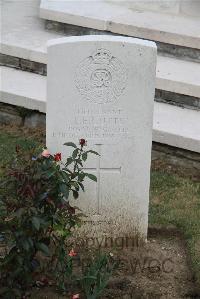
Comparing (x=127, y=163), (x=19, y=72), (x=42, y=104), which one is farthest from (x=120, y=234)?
(x=19, y=72)

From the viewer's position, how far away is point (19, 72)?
6.31 m

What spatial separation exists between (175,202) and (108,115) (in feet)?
3.60

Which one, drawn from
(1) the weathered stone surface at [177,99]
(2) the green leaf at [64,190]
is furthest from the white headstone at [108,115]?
(1) the weathered stone surface at [177,99]

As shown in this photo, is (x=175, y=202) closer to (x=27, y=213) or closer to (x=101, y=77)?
(x=101, y=77)

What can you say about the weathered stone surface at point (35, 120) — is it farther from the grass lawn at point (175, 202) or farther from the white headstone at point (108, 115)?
the white headstone at point (108, 115)

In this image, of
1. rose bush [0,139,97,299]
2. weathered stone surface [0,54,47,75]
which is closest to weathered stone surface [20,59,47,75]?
weathered stone surface [0,54,47,75]

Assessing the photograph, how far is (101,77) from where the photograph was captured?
407 cm

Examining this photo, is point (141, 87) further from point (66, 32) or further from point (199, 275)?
point (66, 32)

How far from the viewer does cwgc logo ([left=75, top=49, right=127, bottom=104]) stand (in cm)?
402

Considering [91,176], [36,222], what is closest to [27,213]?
[36,222]

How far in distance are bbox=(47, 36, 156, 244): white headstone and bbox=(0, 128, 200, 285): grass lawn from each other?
327 mm

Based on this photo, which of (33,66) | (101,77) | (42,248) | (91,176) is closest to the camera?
(42,248)

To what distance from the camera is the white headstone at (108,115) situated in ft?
13.2

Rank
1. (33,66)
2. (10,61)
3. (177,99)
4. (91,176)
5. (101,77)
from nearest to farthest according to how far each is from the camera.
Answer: (91,176)
(101,77)
(177,99)
(33,66)
(10,61)
